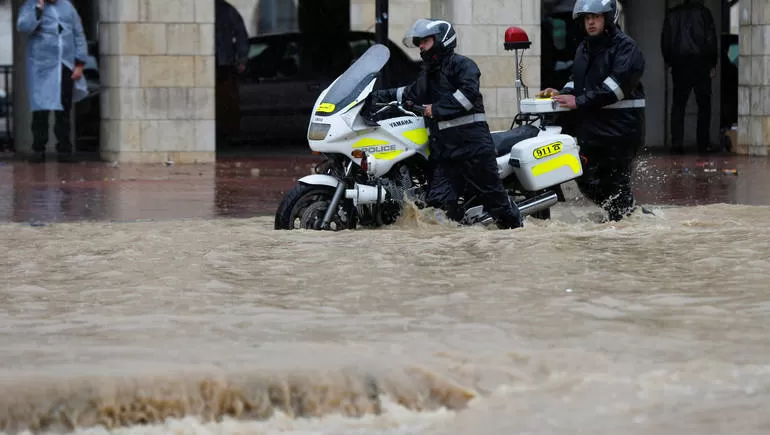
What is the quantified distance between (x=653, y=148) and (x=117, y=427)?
51.7 feet

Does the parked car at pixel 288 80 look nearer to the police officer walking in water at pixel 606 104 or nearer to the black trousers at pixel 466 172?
the police officer walking in water at pixel 606 104

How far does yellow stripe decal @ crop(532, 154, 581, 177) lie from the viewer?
10.6 meters

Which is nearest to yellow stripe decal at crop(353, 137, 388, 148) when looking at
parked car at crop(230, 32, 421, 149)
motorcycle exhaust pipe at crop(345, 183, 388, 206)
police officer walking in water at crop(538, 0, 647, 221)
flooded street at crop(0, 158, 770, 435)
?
motorcycle exhaust pipe at crop(345, 183, 388, 206)

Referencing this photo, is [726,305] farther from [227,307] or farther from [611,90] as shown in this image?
[611,90]

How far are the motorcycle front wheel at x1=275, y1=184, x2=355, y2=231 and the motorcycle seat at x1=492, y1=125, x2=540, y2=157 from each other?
116cm

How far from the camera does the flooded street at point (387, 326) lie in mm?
5750

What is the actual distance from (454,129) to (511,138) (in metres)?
0.62

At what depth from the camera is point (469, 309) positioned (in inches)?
300

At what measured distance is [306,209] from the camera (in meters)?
10.1

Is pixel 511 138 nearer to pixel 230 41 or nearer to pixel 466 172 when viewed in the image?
pixel 466 172

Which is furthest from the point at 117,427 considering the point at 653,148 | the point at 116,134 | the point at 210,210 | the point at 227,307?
the point at 653,148

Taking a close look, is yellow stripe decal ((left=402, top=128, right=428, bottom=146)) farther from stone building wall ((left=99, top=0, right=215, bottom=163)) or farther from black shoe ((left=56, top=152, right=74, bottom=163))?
black shoe ((left=56, top=152, right=74, bottom=163))

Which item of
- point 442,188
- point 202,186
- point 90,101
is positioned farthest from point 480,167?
point 90,101

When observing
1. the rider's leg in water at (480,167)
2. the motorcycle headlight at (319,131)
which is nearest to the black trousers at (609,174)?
the rider's leg in water at (480,167)
